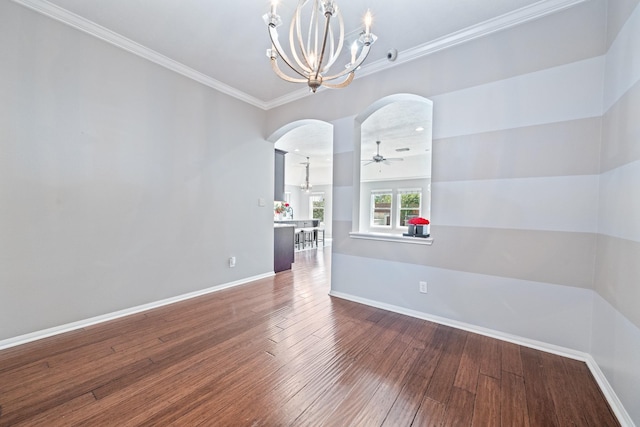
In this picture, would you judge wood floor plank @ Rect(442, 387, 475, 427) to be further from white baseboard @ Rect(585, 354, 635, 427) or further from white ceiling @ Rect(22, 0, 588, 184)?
white ceiling @ Rect(22, 0, 588, 184)

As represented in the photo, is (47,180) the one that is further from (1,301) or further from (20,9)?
(20,9)

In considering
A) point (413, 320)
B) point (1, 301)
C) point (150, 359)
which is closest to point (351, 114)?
point (413, 320)

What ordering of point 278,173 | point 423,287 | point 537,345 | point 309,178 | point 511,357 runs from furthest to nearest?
point 309,178 < point 278,173 < point 423,287 < point 537,345 < point 511,357

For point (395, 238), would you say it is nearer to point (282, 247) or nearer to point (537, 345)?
point (537, 345)

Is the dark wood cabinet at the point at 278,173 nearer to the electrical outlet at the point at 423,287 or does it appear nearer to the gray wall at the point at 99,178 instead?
the gray wall at the point at 99,178

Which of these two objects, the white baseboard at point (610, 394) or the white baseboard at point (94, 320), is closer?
the white baseboard at point (610, 394)

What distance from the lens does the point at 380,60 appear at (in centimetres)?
291

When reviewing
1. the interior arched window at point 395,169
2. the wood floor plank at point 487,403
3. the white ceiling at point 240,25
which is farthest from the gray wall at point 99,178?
the wood floor plank at point 487,403

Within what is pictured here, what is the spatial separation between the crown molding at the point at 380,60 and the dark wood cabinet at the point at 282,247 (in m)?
2.57

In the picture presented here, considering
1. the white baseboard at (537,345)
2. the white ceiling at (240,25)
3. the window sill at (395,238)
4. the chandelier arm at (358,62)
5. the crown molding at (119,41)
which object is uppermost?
the white ceiling at (240,25)

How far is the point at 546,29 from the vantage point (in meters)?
2.11

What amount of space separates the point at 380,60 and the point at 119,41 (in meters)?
2.85

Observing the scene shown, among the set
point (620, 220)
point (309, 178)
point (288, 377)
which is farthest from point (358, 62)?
point (309, 178)

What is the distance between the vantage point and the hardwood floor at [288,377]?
1432mm
